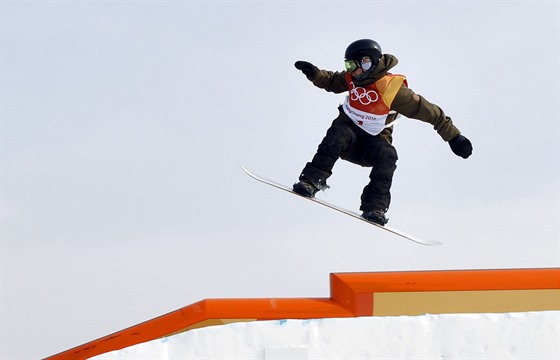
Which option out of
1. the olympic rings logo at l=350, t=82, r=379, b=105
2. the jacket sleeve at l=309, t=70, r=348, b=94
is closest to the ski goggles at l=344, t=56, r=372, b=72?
the olympic rings logo at l=350, t=82, r=379, b=105

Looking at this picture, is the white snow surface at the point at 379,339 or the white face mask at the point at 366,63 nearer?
the white snow surface at the point at 379,339

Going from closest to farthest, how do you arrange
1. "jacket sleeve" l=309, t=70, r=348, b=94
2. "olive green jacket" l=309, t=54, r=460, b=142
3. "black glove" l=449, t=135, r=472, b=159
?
"olive green jacket" l=309, t=54, r=460, b=142
"black glove" l=449, t=135, r=472, b=159
"jacket sleeve" l=309, t=70, r=348, b=94

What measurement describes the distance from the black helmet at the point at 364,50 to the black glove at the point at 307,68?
0.47 m

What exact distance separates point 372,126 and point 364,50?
0.68 m

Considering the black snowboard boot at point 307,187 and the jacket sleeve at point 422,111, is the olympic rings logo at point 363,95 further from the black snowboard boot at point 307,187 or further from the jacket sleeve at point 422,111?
the black snowboard boot at point 307,187

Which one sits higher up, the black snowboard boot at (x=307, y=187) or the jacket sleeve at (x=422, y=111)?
the jacket sleeve at (x=422, y=111)

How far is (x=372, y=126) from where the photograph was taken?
6910 mm

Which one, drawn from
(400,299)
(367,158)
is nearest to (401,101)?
(367,158)

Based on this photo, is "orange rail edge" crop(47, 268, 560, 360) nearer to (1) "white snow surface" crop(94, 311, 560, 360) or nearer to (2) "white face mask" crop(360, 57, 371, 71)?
(1) "white snow surface" crop(94, 311, 560, 360)

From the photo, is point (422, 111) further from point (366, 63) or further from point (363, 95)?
point (366, 63)

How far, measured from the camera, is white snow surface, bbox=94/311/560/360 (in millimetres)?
4457

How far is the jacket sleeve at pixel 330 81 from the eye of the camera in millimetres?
7086

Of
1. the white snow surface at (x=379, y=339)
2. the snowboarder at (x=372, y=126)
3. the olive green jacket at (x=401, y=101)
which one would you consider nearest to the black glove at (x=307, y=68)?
the olive green jacket at (x=401, y=101)

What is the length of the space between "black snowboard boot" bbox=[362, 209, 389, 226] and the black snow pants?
1.4 inches
